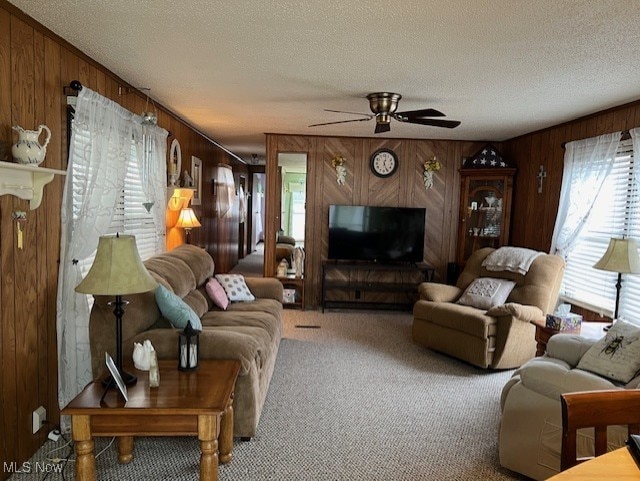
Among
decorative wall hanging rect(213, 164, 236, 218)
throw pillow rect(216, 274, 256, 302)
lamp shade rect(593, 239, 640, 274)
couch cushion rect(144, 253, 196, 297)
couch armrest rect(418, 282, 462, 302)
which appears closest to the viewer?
lamp shade rect(593, 239, 640, 274)

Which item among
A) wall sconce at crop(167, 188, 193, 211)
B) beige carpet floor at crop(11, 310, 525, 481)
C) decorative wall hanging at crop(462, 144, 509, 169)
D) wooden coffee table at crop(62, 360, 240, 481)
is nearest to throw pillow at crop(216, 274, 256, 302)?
beige carpet floor at crop(11, 310, 525, 481)

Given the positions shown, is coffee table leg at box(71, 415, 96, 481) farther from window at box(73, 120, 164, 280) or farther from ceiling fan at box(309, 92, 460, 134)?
ceiling fan at box(309, 92, 460, 134)

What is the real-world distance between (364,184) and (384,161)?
415mm

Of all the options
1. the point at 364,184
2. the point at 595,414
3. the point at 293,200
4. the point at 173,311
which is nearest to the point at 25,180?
the point at 173,311

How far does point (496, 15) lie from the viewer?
82.9 inches

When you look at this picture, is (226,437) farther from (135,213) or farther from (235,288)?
(135,213)

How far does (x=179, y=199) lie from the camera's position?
4.61 meters

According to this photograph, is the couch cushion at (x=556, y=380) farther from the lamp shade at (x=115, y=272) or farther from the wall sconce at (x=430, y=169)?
the wall sconce at (x=430, y=169)

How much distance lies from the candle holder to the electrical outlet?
0.93 m

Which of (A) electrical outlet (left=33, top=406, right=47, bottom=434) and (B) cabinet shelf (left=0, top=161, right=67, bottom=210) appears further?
(A) electrical outlet (left=33, top=406, right=47, bottom=434)

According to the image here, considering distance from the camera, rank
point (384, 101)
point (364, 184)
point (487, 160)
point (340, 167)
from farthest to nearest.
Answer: point (364, 184)
point (340, 167)
point (487, 160)
point (384, 101)

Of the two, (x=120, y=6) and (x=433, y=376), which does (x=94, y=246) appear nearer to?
(x=120, y=6)

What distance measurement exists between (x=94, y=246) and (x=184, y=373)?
1129 millimetres

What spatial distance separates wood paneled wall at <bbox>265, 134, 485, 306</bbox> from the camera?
602cm
